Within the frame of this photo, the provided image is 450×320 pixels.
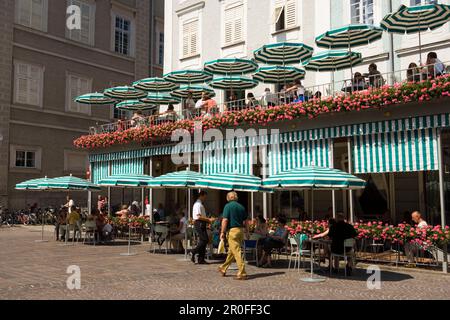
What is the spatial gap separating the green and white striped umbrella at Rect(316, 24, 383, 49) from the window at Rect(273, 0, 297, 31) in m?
4.61

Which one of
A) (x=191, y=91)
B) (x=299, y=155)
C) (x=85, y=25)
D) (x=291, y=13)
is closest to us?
(x=299, y=155)

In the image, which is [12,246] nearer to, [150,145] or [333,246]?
[150,145]

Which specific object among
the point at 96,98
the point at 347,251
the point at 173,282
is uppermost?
the point at 96,98

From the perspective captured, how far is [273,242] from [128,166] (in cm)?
1120

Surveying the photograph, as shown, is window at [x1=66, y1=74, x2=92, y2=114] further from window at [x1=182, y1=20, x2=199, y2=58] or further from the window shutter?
the window shutter

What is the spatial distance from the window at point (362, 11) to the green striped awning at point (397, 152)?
617 centimetres

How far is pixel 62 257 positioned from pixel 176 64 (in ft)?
46.3

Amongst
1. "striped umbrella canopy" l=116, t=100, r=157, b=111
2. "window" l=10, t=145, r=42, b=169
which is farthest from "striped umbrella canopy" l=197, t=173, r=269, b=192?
"window" l=10, t=145, r=42, b=169

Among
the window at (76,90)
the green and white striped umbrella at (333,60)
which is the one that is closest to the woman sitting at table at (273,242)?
the green and white striped umbrella at (333,60)

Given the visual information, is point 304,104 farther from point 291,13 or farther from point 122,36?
point 122,36

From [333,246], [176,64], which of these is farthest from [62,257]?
[176,64]

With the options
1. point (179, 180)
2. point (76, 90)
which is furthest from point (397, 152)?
point (76, 90)

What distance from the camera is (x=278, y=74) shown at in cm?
1797

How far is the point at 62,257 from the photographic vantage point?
45.1 feet
